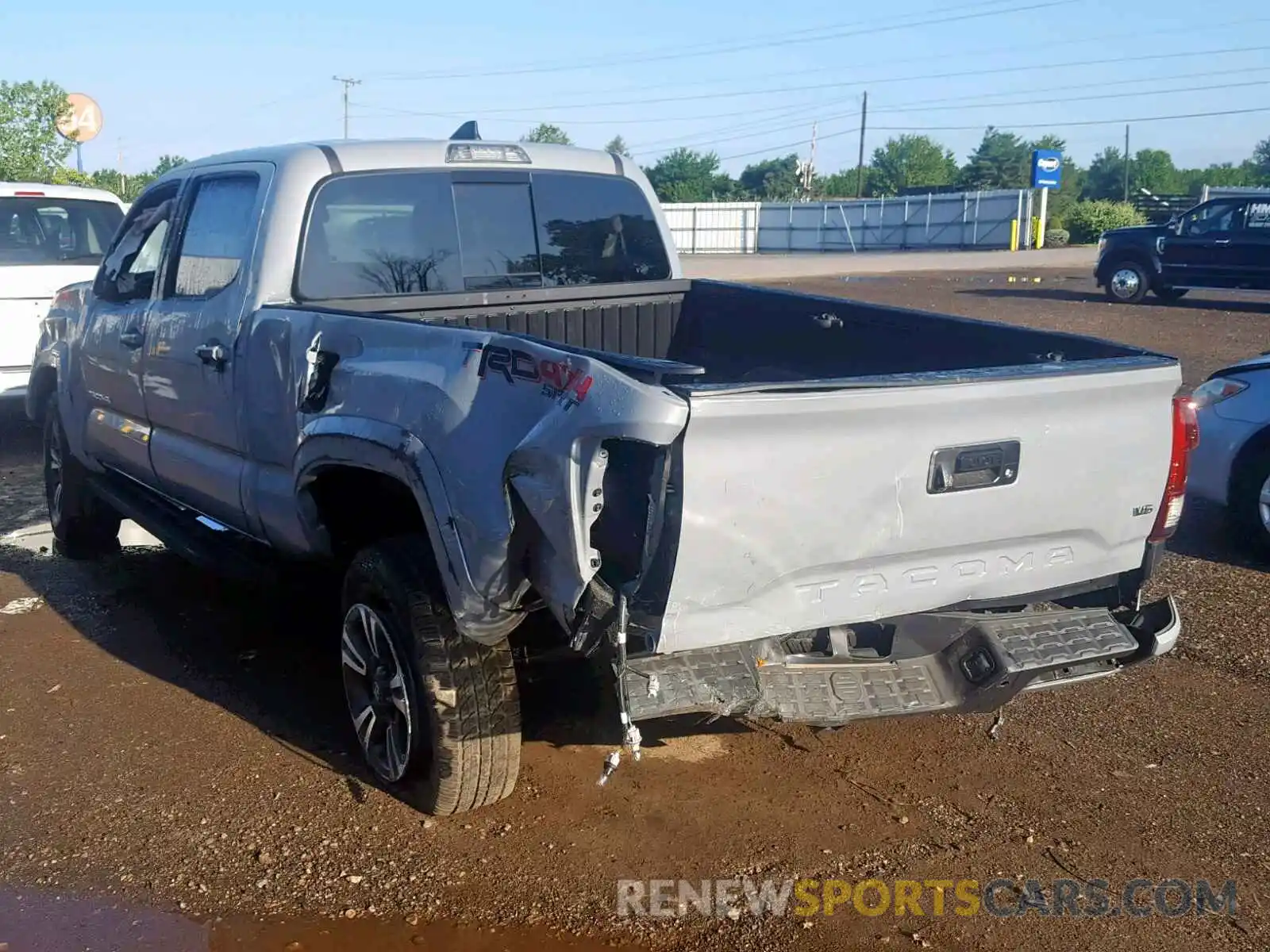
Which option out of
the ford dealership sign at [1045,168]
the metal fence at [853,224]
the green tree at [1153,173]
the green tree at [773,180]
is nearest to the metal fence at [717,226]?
the metal fence at [853,224]

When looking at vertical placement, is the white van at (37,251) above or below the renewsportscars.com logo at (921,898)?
above

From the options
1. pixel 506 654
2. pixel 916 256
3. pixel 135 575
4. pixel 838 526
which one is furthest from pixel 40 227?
pixel 916 256

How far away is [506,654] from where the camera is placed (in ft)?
12.4

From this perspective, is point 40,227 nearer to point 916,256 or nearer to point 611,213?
point 611,213

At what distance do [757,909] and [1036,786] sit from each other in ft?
3.95

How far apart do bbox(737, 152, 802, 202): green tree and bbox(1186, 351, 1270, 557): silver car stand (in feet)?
254

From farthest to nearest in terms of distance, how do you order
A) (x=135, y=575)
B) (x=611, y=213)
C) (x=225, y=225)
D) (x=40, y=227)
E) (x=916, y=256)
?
(x=916, y=256), (x=40, y=227), (x=135, y=575), (x=611, y=213), (x=225, y=225)

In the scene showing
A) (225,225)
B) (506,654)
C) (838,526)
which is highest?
(225,225)

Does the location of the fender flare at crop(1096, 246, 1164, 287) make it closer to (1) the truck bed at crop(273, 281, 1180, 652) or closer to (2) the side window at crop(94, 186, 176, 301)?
(1) the truck bed at crop(273, 281, 1180, 652)

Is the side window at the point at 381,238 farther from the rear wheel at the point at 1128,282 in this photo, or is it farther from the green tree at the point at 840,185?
the green tree at the point at 840,185

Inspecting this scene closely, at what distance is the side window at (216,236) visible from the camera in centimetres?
482

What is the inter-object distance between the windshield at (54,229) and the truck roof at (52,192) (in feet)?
0.09

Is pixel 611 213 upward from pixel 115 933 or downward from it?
upward

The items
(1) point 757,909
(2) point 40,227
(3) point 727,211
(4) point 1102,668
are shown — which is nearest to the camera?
(1) point 757,909
